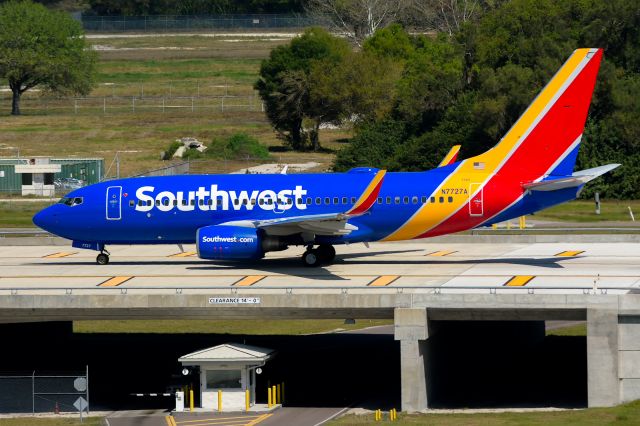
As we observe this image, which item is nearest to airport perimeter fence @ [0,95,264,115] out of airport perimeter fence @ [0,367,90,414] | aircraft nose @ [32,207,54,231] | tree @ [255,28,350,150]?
tree @ [255,28,350,150]

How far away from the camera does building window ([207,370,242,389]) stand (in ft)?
160

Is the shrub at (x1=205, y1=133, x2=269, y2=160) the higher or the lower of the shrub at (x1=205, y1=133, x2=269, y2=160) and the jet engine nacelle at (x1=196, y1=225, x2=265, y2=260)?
the higher

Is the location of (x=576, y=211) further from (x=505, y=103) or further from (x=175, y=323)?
(x=175, y=323)

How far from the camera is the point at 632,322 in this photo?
4584cm

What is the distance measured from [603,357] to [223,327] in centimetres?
2682

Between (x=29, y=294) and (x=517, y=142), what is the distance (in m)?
22.2

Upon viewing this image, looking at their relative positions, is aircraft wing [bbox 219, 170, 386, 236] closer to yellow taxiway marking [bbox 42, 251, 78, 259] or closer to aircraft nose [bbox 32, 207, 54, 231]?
aircraft nose [bbox 32, 207, 54, 231]

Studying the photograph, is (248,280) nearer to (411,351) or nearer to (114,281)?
(114,281)

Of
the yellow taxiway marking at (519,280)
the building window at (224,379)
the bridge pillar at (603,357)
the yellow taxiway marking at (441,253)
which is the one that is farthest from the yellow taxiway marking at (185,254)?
the bridge pillar at (603,357)

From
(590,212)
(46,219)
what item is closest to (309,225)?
(46,219)

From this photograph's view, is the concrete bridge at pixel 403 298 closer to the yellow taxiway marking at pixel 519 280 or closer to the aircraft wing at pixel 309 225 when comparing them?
the yellow taxiway marking at pixel 519 280

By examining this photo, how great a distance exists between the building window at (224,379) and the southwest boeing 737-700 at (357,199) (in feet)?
25.4

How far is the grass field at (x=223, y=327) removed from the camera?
219 feet

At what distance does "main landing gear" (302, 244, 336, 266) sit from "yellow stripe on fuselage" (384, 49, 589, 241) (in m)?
3.17
